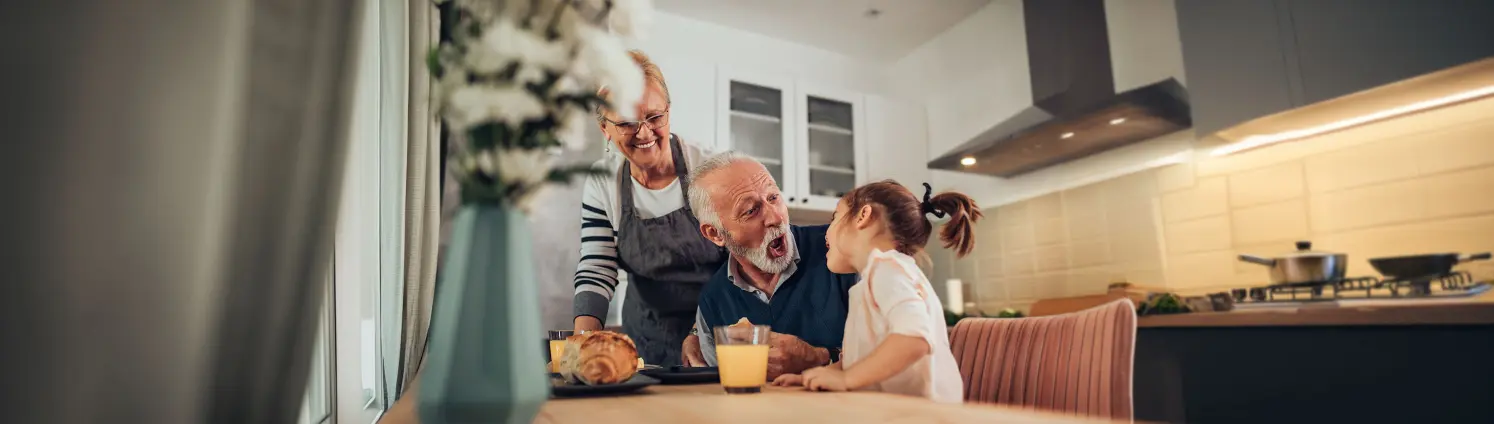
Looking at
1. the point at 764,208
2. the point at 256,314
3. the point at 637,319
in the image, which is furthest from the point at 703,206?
the point at 256,314

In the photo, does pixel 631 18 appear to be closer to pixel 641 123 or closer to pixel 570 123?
pixel 570 123

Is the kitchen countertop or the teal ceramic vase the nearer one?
the teal ceramic vase

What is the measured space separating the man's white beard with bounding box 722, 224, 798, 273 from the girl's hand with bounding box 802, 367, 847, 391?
0.76m

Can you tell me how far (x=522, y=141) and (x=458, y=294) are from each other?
0.12 metres

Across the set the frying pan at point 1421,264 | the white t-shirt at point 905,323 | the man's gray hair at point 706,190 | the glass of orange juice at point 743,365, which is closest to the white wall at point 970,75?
the frying pan at point 1421,264

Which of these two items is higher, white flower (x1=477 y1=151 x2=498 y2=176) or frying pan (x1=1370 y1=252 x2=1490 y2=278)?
white flower (x1=477 y1=151 x2=498 y2=176)

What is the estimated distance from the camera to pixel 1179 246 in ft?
8.83

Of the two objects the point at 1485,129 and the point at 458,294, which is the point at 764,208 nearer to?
the point at 458,294

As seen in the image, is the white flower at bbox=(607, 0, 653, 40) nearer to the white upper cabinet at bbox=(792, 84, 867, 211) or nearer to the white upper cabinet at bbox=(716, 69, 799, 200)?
the white upper cabinet at bbox=(716, 69, 799, 200)

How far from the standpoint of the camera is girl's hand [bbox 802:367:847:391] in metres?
0.98

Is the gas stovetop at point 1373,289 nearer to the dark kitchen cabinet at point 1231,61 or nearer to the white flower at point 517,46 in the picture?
the dark kitchen cabinet at point 1231,61

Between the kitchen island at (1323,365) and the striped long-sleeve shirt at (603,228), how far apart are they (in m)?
1.34

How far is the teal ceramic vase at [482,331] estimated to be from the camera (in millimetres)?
564

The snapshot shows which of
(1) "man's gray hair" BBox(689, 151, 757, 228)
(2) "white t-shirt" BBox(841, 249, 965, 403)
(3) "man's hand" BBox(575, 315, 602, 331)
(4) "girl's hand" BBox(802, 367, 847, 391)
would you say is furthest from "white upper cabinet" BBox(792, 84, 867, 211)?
(4) "girl's hand" BBox(802, 367, 847, 391)
